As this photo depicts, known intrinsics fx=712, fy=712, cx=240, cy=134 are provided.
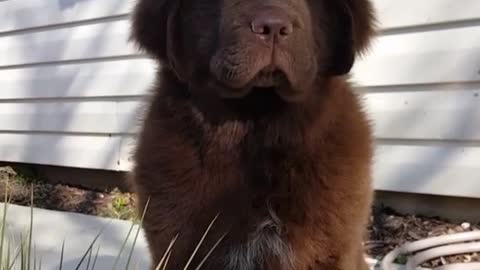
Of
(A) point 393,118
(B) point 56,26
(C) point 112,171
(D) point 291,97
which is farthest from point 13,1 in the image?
(D) point 291,97

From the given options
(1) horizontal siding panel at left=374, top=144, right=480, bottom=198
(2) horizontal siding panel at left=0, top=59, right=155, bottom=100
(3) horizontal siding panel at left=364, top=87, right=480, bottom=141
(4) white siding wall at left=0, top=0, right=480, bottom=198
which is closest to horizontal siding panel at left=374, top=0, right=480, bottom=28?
(4) white siding wall at left=0, top=0, right=480, bottom=198

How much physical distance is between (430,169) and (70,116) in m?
2.90

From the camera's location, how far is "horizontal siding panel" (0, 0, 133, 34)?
484cm

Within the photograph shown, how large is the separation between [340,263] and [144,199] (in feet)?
2.12

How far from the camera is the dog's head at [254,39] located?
1886 mm

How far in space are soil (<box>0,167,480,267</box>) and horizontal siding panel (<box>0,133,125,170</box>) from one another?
178mm

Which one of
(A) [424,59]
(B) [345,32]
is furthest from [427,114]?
(B) [345,32]

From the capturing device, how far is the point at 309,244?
213 centimetres

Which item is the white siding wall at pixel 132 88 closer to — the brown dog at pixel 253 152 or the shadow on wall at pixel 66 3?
the shadow on wall at pixel 66 3

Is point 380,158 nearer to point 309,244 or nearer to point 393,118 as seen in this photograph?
point 393,118

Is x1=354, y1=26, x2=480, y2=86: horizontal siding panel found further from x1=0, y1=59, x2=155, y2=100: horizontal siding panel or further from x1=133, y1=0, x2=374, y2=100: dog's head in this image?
x1=0, y1=59, x2=155, y2=100: horizontal siding panel

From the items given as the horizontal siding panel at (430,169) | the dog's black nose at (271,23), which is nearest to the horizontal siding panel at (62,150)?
the horizontal siding panel at (430,169)

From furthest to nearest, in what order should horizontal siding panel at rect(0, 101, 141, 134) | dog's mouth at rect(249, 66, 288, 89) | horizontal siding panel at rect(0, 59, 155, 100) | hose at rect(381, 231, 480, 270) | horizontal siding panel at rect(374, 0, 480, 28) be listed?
1. horizontal siding panel at rect(0, 101, 141, 134)
2. horizontal siding panel at rect(0, 59, 155, 100)
3. horizontal siding panel at rect(374, 0, 480, 28)
4. hose at rect(381, 231, 480, 270)
5. dog's mouth at rect(249, 66, 288, 89)

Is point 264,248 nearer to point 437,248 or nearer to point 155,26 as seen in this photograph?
point 155,26
